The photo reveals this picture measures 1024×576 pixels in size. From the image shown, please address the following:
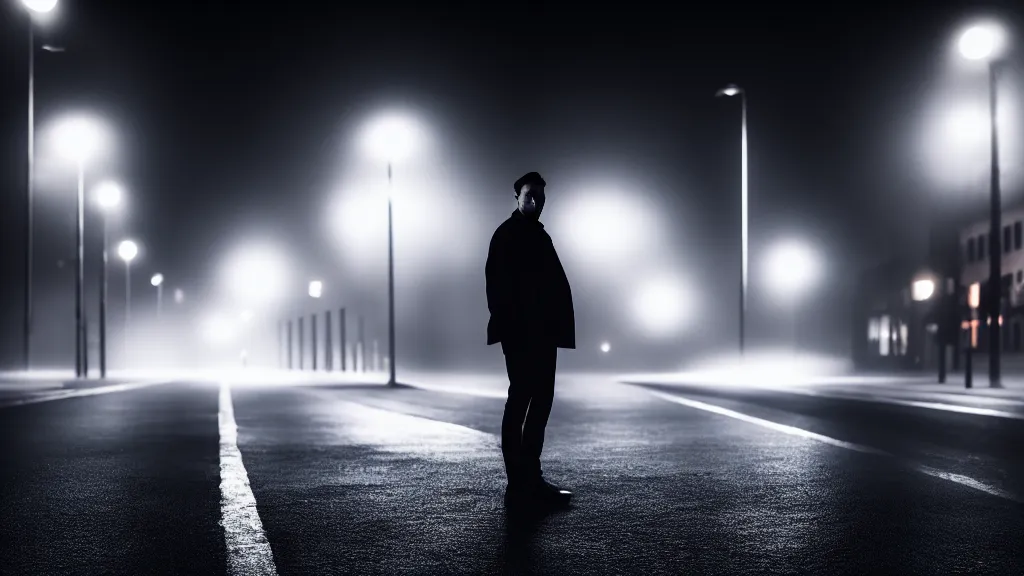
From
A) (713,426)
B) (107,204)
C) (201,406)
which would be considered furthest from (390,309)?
(713,426)

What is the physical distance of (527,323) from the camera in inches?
274

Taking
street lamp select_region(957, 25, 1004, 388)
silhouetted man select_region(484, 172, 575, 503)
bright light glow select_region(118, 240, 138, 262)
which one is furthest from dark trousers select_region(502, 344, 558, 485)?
bright light glow select_region(118, 240, 138, 262)

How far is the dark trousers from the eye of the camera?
6980 millimetres

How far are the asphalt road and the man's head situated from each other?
1925mm

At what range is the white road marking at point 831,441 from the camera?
7.93m

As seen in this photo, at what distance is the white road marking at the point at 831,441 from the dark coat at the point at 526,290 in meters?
3.31

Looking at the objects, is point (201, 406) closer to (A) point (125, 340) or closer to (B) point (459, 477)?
(B) point (459, 477)

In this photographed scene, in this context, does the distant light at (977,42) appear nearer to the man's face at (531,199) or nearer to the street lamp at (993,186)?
the street lamp at (993,186)

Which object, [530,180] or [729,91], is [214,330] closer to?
[729,91]

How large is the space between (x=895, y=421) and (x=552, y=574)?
10.7 meters

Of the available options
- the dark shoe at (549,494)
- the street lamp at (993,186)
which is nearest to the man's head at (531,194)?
the dark shoe at (549,494)

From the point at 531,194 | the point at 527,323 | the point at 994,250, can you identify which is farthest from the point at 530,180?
the point at 994,250

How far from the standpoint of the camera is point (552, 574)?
5043 mm

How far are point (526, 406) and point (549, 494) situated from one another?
1.90 ft
